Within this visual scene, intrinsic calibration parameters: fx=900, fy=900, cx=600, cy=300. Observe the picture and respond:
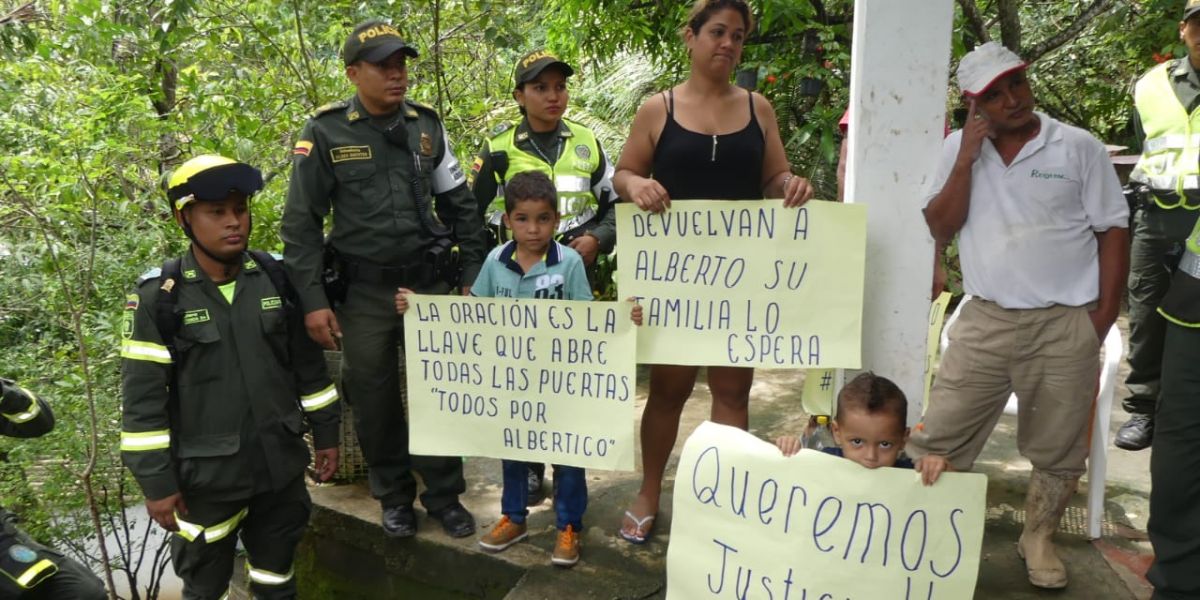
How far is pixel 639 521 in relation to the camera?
360cm

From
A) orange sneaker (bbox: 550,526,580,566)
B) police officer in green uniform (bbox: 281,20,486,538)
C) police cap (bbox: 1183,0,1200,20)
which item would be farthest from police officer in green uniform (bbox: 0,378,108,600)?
police cap (bbox: 1183,0,1200,20)

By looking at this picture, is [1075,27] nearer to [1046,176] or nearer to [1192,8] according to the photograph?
[1192,8]

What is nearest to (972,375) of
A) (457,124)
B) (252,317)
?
(252,317)

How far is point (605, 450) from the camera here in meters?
3.16

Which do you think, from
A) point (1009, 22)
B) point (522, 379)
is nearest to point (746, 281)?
point (522, 379)

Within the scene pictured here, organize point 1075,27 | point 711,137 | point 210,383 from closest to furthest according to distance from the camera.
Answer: point 210,383, point 711,137, point 1075,27

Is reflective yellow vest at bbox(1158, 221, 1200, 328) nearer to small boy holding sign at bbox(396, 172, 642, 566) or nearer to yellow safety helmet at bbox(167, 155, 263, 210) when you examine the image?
small boy holding sign at bbox(396, 172, 642, 566)

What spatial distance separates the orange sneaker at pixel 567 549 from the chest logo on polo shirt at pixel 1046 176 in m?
2.06

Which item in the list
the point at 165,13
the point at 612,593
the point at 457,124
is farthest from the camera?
the point at 457,124

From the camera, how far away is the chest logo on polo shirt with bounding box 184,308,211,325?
9.37ft

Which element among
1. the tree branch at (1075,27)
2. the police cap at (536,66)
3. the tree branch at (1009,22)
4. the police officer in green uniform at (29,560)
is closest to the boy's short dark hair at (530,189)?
the police cap at (536,66)

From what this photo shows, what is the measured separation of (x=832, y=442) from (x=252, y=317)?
2087 millimetres

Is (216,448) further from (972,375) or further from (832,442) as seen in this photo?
(972,375)

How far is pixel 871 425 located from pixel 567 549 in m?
1.44
